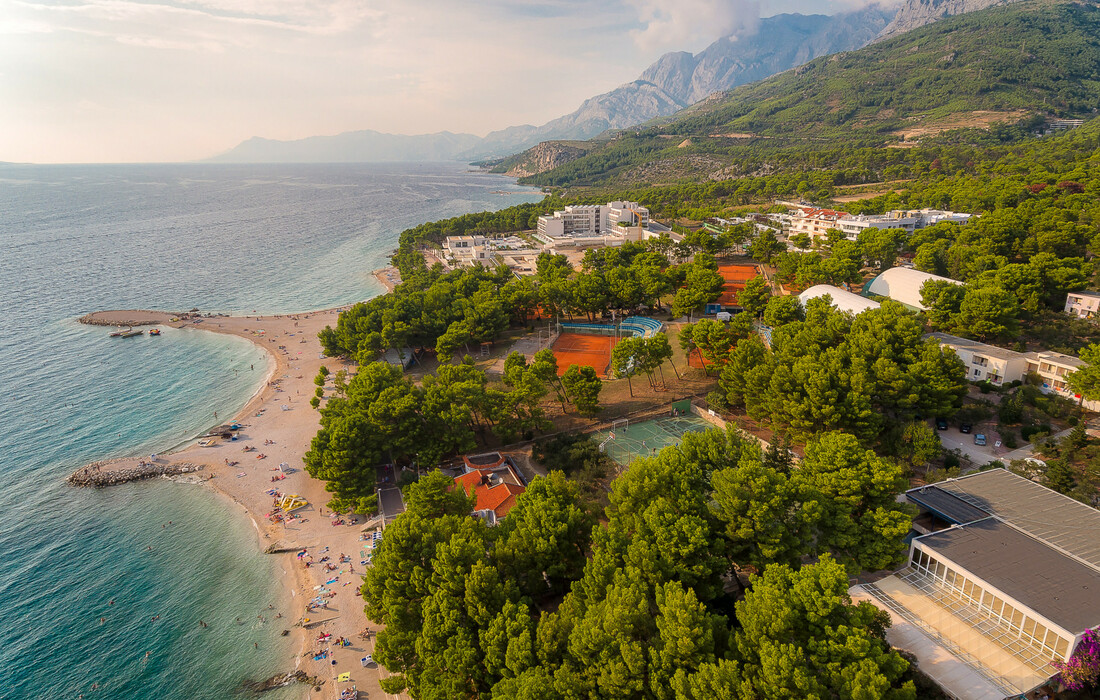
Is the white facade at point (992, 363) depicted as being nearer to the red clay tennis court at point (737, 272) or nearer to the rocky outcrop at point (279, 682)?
the red clay tennis court at point (737, 272)

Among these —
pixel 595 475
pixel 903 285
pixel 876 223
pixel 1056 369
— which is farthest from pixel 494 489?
pixel 876 223

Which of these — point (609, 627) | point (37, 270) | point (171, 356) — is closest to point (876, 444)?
point (609, 627)

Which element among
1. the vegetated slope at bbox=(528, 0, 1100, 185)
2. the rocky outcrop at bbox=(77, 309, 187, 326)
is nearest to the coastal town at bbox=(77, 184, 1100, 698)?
the rocky outcrop at bbox=(77, 309, 187, 326)

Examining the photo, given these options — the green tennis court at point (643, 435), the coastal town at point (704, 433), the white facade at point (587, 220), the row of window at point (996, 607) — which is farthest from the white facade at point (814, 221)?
the row of window at point (996, 607)

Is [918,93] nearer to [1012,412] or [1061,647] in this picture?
[1012,412]

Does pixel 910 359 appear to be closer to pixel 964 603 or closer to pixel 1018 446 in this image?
pixel 1018 446
